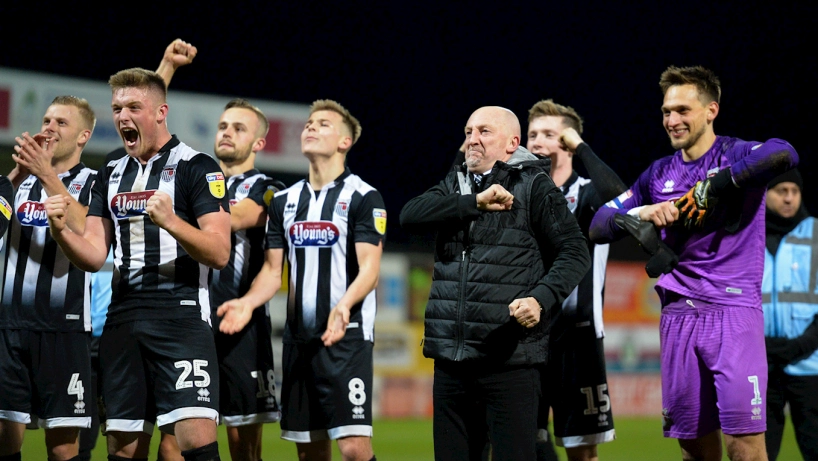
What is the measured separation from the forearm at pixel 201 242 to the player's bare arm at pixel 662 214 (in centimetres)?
205

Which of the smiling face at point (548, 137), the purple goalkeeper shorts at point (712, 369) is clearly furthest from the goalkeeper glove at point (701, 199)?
the smiling face at point (548, 137)

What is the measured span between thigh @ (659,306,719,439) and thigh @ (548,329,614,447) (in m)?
0.73

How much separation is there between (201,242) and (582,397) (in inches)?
98.6

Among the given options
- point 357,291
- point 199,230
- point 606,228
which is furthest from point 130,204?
point 606,228

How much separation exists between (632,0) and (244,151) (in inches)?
871

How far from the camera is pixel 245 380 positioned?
5.45 m

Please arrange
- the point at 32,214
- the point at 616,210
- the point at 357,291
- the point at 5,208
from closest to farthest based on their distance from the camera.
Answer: the point at 616,210 < the point at 5,208 < the point at 357,291 < the point at 32,214

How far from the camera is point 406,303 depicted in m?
12.3

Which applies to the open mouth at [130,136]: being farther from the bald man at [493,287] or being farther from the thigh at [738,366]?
the thigh at [738,366]

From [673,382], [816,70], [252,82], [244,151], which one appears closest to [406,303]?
[244,151]

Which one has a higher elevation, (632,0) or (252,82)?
(632,0)

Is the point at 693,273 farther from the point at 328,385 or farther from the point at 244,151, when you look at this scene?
the point at 244,151

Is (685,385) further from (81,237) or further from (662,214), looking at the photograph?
(81,237)

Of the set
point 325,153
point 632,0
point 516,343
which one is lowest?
point 516,343
